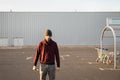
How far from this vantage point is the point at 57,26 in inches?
1603

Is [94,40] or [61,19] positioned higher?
[61,19]

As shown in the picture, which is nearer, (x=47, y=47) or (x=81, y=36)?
(x=47, y=47)

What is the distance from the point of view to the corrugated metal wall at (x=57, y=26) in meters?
40.4

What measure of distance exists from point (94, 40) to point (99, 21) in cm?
272

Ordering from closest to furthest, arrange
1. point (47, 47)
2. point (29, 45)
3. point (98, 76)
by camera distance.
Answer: point (47, 47)
point (98, 76)
point (29, 45)

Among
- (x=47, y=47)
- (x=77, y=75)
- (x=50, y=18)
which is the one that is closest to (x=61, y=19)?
(x=50, y=18)

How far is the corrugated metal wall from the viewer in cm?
4038

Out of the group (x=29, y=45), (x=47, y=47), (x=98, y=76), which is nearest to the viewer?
(x=47, y=47)

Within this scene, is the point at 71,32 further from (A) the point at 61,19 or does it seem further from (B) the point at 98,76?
(B) the point at 98,76

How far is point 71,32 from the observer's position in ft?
134

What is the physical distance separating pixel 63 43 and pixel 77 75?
27562 millimetres

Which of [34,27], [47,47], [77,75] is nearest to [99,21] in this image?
[34,27]

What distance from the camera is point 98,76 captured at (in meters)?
12.9

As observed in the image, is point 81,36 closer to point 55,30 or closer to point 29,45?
point 55,30
